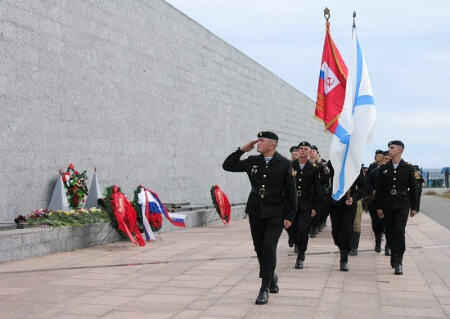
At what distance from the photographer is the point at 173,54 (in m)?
19.3

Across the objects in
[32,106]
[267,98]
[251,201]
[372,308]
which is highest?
[267,98]

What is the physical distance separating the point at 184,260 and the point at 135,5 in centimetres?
786

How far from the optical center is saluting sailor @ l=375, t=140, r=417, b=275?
10.1 metres

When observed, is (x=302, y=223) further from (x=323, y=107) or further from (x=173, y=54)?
(x=173, y=54)

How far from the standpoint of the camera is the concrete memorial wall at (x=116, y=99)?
1248 cm

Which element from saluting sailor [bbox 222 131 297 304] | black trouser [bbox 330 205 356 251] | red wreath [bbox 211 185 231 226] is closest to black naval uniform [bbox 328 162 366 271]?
black trouser [bbox 330 205 356 251]

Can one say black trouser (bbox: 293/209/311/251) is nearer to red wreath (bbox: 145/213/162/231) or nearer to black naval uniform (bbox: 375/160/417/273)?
black naval uniform (bbox: 375/160/417/273)

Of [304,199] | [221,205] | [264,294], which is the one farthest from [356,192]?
[221,205]

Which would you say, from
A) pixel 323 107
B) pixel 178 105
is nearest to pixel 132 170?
pixel 178 105

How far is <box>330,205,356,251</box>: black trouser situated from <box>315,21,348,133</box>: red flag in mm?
3365

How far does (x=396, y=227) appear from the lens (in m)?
10.0

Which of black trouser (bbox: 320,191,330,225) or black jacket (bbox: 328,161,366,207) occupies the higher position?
black jacket (bbox: 328,161,366,207)

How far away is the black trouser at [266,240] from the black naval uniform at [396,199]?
2613 mm

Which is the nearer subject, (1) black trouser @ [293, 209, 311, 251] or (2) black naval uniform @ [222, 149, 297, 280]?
(2) black naval uniform @ [222, 149, 297, 280]
